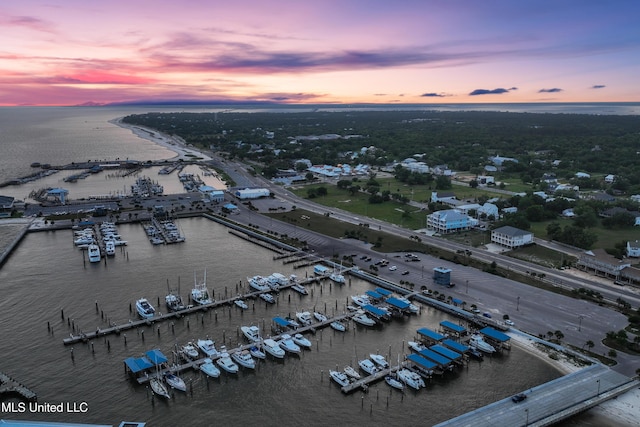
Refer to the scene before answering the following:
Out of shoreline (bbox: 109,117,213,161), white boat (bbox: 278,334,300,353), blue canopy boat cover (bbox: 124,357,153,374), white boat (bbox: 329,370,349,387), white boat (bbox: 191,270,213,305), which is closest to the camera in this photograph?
white boat (bbox: 329,370,349,387)

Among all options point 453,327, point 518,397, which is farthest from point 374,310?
point 518,397

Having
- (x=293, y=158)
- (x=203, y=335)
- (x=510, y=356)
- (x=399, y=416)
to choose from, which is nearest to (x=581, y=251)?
(x=510, y=356)

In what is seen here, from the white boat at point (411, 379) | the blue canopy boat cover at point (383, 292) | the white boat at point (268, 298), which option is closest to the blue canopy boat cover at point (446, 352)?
the white boat at point (411, 379)

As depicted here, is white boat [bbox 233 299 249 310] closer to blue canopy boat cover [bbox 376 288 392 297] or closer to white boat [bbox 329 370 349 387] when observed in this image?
blue canopy boat cover [bbox 376 288 392 297]

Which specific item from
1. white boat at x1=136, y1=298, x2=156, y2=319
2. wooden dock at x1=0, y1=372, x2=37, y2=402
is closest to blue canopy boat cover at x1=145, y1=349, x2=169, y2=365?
wooden dock at x1=0, y1=372, x2=37, y2=402

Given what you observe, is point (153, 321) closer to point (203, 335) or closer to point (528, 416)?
point (203, 335)

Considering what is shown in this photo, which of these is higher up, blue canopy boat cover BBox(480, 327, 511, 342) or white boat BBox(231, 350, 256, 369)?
blue canopy boat cover BBox(480, 327, 511, 342)
